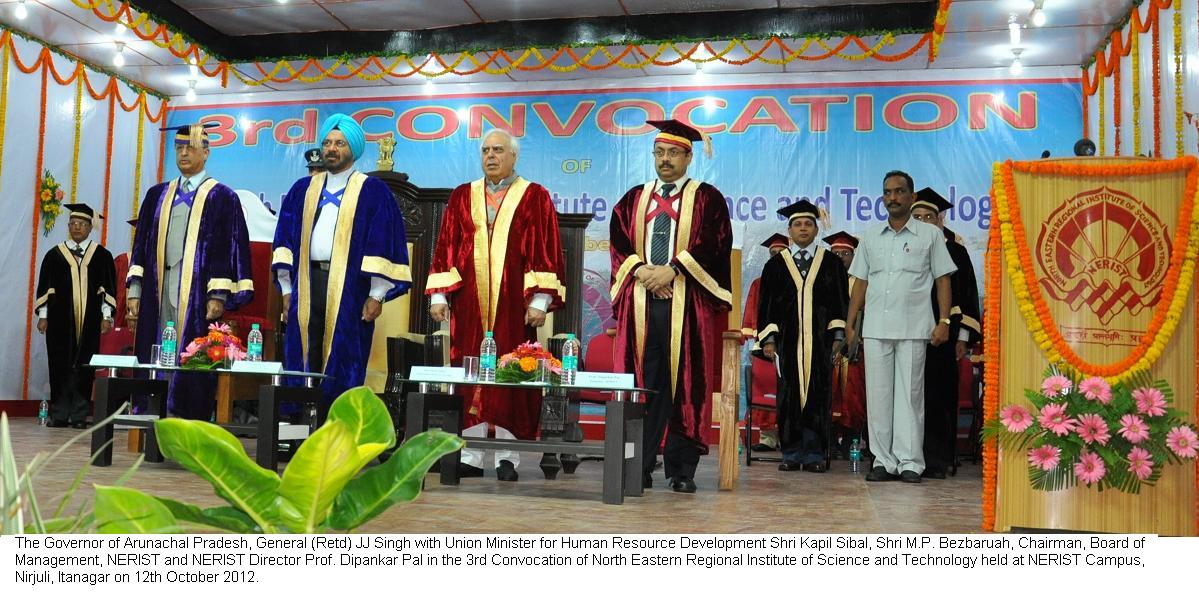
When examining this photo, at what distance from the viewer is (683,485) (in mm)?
4973

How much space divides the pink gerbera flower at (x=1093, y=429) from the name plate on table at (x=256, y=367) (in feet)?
11.5

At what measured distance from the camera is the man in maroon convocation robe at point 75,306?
8938 millimetres

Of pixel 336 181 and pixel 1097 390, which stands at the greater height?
pixel 336 181

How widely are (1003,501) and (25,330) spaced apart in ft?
29.8

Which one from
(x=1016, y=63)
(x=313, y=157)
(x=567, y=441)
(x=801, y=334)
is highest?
(x=1016, y=63)

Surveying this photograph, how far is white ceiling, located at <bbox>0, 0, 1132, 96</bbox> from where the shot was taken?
8.34 metres

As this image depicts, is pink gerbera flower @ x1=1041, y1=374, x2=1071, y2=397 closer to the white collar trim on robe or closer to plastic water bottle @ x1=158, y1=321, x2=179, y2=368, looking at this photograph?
the white collar trim on robe

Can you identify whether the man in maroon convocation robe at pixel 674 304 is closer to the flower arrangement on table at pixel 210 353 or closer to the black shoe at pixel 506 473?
the black shoe at pixel 506 473

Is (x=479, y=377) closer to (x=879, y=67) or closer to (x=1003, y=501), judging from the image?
(x=1003, y=501)

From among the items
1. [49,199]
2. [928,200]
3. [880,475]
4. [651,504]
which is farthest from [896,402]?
[49,199]

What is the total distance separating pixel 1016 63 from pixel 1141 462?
6.44 meters

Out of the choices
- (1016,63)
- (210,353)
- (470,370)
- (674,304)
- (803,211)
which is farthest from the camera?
(1016,63)

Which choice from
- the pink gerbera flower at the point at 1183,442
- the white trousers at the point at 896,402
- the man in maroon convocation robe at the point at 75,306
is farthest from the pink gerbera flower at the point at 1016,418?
the man in maroon convocation robe at the point at 75,306

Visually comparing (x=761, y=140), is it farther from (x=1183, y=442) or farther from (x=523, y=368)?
(x=1183, y=442)
